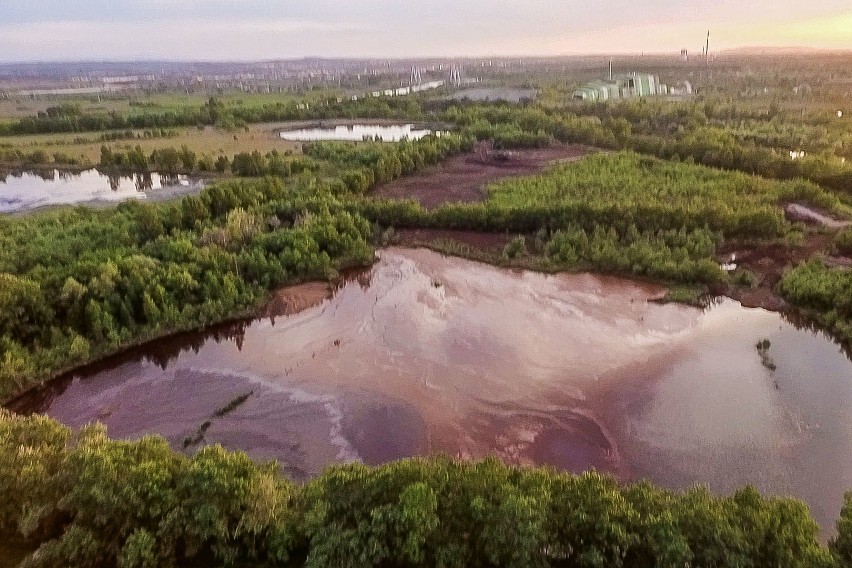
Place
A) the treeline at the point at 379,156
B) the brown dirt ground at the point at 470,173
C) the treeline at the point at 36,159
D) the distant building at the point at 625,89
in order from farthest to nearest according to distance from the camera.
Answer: the distant building at the point at 625,89, the treeline at the point at 36,159, the treeline at the point at 379,156, the brown dirt ground at the point at 470,173

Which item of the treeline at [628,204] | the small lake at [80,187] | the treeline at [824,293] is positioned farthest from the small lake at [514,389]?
the small lake at [80,187]

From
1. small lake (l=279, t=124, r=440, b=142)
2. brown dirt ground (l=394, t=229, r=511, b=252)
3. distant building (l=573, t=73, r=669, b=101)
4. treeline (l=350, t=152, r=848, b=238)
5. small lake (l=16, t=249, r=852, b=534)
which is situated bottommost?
small lake (l=16, t=249, r=852, b=534)

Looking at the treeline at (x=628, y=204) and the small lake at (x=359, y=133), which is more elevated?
the small lake at (x=359, y=133)

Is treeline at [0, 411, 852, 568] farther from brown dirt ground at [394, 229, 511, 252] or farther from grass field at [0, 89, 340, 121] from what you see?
grass field at [0, 89, 340, 121]

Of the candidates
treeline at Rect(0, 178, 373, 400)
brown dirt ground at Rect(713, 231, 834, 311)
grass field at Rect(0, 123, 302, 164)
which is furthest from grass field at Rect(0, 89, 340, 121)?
brown dirt ground at Rect(713, 231, 834, 311)

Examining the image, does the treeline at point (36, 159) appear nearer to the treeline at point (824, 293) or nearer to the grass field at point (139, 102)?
the grass field at point (139, 102)

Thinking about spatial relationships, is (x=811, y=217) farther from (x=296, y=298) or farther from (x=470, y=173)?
(x=296, y=298)

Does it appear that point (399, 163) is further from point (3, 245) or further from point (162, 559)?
point (162, 559)
